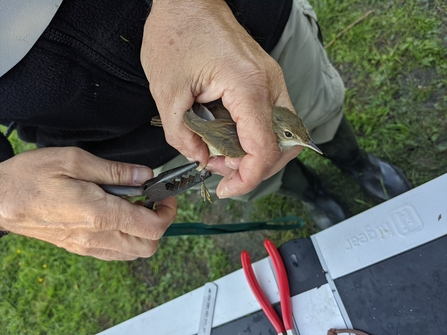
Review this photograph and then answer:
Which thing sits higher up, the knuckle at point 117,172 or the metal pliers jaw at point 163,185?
the knuckle at point 117,172

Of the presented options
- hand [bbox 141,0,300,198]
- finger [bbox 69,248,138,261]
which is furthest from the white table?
hand [bbox 141,0,300,198]

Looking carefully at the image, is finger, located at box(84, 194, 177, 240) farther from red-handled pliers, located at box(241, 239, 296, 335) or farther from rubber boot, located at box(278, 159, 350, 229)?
rubber boot, located at box(278, 159, 350, 229)

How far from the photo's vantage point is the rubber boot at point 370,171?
3389 millimetres

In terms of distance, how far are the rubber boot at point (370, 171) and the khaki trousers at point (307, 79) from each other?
15.9 inches

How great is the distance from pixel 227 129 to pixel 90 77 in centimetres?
67

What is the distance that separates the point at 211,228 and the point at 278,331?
0.93 meters

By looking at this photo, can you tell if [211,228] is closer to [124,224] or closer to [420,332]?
[124,224]

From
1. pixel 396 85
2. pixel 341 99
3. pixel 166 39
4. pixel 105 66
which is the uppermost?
pixel 166 39

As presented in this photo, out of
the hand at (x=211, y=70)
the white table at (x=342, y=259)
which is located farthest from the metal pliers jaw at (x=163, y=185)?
the white table at (x=342, y=259)

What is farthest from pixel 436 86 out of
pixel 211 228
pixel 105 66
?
pixel 105 66

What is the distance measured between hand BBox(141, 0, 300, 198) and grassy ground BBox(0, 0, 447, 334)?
2.44 m

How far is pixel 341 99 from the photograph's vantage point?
112 inches

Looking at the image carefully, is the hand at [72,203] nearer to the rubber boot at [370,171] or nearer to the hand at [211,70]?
the hand at [211,70]

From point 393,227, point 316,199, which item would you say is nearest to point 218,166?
point 393,227
